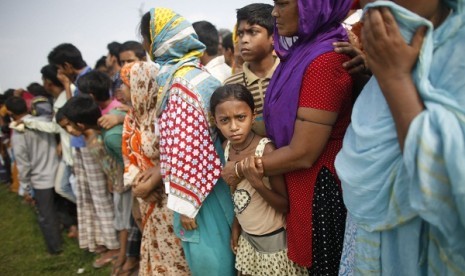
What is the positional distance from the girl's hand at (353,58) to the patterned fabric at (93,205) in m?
3.67

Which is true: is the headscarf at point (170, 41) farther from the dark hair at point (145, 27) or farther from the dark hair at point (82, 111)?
the dark hair at point (82, 111)

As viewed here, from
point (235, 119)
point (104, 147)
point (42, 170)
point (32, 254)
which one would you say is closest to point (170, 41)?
point (235, 119)

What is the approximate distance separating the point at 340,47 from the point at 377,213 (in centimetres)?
81

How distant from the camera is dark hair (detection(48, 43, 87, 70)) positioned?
213 inches

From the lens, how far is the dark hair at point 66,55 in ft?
17.7

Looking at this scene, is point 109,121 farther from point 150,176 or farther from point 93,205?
point 93,205

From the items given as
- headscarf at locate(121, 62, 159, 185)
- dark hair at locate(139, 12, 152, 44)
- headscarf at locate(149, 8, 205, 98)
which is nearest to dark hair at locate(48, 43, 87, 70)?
headscarf at locate(121, 62, 159, 185)

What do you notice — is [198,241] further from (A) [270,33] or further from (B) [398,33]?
(B) [398,33]

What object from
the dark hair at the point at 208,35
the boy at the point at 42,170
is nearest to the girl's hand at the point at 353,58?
the dark hair at the point at 208,35

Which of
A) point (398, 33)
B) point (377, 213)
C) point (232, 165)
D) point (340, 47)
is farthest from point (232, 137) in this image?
point (398, 33)

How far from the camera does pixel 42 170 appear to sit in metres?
5.38

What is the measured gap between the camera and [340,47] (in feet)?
5.33

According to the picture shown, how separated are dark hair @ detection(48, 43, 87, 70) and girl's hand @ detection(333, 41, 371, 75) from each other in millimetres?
4936

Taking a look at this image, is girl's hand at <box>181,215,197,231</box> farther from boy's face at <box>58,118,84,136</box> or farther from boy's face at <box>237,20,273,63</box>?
boy's face at <box>58,118,84,136</box>
